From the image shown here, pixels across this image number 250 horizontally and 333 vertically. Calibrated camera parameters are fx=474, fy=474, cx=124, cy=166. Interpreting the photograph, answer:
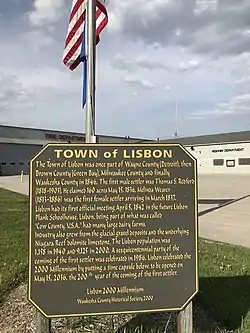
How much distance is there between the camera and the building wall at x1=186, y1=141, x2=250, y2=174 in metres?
56.3

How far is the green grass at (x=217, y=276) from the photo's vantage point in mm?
4734

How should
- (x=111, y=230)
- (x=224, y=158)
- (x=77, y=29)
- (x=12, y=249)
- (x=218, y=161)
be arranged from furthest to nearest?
(x=218, y=161) < (x=224, y=158) < (x=77, y=29) < (x=12, y=249) < (x=111, y=230)

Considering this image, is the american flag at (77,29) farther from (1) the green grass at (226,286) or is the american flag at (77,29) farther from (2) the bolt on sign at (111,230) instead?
(2) the bolt on sign at (111,230)

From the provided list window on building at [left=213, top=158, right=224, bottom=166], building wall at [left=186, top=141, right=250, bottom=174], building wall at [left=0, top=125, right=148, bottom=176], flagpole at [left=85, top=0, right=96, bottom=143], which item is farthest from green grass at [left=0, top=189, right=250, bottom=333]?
building wall at [left=0, top=125, right=148, bottom=176]

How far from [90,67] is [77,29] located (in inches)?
55.4

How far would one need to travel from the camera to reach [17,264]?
21.7ft

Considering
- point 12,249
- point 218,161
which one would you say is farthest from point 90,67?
point 218,161

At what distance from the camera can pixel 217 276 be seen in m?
6.09

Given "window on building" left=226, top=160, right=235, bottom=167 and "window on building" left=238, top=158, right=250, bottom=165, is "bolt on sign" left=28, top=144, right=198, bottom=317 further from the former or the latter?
"window on building" left=226, top=160, right=235, bottom=167

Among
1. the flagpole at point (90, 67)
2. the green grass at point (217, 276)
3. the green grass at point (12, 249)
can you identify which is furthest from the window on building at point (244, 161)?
the flagpole at point (90, 67)

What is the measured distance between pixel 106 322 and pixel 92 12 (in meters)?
4.91

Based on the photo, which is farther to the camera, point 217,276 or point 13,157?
point 13,157

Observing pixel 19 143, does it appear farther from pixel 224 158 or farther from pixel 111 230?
pixel 111 230

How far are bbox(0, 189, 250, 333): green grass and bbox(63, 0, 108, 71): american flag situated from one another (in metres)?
3.35
